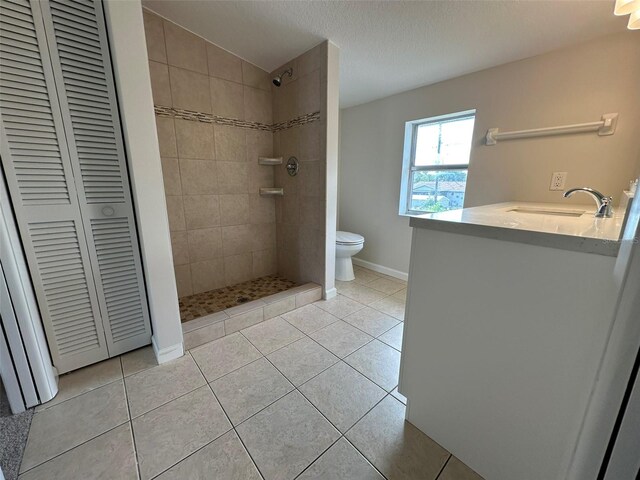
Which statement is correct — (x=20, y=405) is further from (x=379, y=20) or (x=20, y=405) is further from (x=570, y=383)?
(x=379, y=20)

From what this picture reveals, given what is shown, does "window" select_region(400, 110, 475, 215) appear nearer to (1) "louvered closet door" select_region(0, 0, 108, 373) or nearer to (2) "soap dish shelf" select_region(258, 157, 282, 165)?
(2) "soap dish shelf" select_region(258, 157, 282, 165)

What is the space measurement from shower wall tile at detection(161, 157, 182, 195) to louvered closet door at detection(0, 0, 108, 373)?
0.78 m

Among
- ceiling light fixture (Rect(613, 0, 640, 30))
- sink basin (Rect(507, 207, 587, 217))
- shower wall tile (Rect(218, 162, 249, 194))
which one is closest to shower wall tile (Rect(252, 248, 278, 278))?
shower wall tile (Rect(218, 162, 249, 194))

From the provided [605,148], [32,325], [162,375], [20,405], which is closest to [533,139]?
[605,148]

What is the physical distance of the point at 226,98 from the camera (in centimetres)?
219

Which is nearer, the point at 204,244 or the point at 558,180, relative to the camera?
the point at 558,180

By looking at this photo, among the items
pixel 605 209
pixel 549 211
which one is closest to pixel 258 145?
pixel 549 211

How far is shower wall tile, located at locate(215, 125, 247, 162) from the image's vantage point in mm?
2211

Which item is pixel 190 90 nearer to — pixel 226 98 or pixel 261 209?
pixel 226 98

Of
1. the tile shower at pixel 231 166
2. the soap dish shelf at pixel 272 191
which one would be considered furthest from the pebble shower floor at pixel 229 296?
the soap dish shelf at pixel 272 191

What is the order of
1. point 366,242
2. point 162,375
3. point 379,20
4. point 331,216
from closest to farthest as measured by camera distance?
point 162,375 < point 379,20 < point 331,216 < point 366,242

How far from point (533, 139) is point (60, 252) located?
9.96ft

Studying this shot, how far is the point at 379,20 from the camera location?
160 centimetres

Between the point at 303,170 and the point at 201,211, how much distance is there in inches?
38.2
